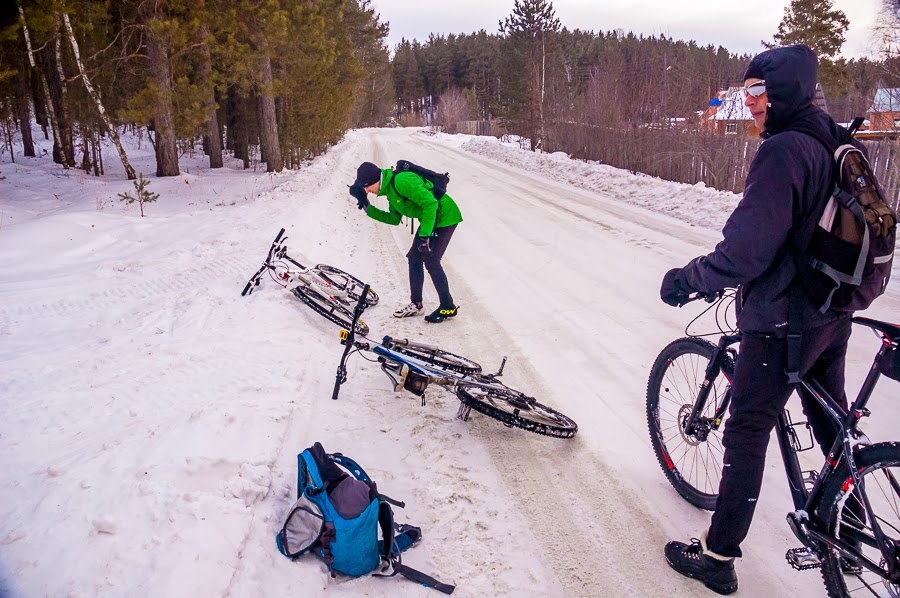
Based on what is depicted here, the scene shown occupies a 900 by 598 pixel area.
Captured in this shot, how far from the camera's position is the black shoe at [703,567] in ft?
9.38

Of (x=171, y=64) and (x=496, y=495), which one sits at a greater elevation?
(x=171, y=64)

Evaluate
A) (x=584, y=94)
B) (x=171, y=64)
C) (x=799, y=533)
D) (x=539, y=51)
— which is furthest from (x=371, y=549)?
(x=539, y=51)

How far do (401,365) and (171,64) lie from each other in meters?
16.7

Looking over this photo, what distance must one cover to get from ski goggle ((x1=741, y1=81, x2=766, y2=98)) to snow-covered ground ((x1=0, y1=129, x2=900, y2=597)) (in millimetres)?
2447

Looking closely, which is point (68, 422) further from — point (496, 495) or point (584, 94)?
point (584, 94)

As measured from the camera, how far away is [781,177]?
2.37 meters

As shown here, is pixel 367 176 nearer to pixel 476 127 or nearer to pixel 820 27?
pixel 820 27

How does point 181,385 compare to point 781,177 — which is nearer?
point 781,177

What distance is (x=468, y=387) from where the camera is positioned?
445 cm

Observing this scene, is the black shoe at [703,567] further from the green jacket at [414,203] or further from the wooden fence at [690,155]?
the wooden fence at [690,155]

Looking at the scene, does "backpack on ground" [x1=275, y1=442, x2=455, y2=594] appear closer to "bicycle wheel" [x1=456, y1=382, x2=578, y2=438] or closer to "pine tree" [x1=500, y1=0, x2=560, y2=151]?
"bicycle wheel" [x1=456, y1=382, x2=578, y2=438]

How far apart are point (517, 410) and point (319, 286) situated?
359 cm

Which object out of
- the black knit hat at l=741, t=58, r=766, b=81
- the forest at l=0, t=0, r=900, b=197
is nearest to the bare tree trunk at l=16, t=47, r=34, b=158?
the forest at l=0, t=0, r=900, b=197

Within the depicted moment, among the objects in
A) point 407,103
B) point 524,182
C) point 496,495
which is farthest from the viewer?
point 407,103
